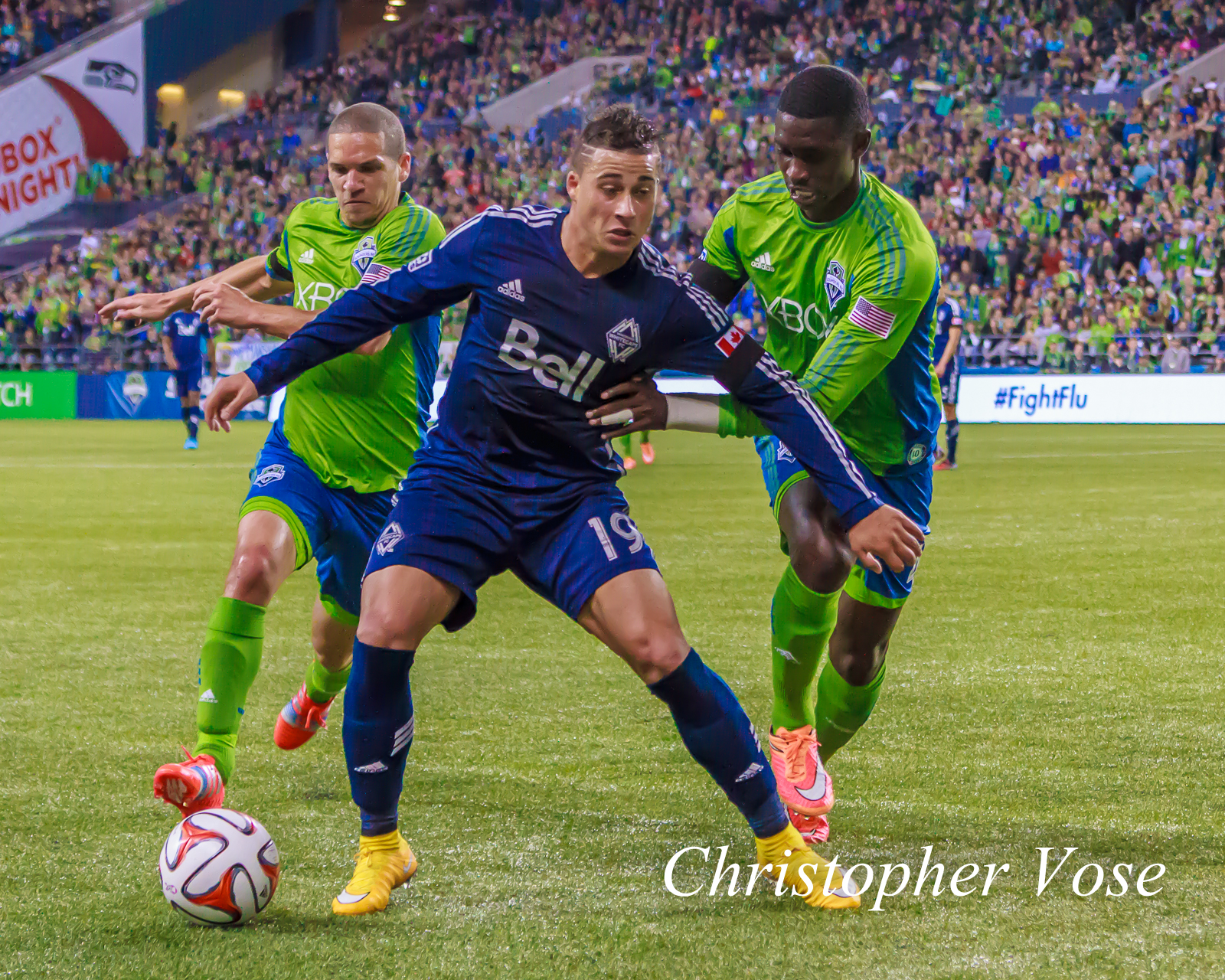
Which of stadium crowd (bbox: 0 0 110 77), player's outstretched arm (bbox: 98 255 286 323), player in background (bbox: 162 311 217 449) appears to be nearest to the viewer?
player's outstretched arm (bbox: 98 255 286 323)

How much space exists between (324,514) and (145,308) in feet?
3.21

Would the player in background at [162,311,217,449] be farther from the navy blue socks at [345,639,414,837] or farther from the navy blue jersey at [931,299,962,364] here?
the navy blue socks at [345,639,414,837]

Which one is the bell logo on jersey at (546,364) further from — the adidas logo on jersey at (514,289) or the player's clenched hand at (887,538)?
the player's clenched hand at (887,538)

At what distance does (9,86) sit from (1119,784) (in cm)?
4107

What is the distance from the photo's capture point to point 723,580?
9000 mm

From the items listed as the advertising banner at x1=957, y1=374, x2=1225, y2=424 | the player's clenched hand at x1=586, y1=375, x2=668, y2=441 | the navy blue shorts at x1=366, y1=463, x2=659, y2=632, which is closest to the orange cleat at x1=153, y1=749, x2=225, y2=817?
the navy blue shorts at x1=366, y1=463, x2=659, y2=632

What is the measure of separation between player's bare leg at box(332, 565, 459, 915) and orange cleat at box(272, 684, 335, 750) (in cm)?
142

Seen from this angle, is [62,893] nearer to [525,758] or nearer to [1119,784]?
[525,758]

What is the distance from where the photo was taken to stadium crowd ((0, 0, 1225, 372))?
86.4 feet

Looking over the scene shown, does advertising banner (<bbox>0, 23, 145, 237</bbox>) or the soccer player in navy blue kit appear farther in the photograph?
advertising banner (<bbox>0, 23, 145, 237</bbox>)

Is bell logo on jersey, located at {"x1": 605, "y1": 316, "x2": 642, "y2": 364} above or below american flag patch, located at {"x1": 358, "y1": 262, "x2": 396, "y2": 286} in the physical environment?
above

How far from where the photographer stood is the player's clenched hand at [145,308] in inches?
189

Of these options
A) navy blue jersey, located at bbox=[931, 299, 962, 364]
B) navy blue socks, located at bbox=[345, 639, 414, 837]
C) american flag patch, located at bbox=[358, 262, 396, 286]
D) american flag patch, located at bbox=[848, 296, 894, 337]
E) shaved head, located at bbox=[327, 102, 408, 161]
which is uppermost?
shaved head, located at bbox=[327, 102, 408, 161]

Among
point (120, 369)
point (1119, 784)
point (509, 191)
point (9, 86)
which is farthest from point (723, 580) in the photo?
point (9, 86)
